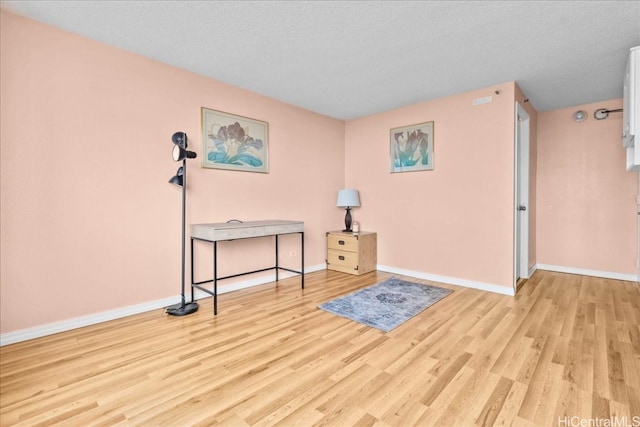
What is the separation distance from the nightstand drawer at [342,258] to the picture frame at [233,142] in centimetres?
174

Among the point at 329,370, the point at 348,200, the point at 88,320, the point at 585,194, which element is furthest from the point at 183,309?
the point at 585,194

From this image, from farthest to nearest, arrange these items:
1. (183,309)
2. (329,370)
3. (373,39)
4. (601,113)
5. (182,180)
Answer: (601,113) < (182,180) < (183,309) < (373,39) < (329,370)

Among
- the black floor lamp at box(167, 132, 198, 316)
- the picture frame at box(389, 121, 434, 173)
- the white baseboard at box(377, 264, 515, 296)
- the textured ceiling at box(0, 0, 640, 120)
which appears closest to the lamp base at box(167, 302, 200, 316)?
the black floor lamp at box(167, 132, 198, 316)

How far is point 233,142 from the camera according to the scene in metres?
3.70

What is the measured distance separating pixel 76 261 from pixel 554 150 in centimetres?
630

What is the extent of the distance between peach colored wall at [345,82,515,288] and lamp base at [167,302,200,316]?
2909 millimetres

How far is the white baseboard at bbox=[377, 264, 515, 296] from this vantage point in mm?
3645

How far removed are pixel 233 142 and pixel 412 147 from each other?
2.56 meters

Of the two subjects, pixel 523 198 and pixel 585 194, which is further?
pixel 585 194

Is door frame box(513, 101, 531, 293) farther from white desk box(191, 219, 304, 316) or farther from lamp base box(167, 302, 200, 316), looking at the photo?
lamp base box(167, 302, 200, 316)

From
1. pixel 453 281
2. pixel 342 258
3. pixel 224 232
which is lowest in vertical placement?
pixel 453 281

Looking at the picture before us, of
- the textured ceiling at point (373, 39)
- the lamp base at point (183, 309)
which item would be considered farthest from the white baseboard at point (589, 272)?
the lamp base at point (183, 309)

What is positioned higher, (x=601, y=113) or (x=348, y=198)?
(x=601, y=113)

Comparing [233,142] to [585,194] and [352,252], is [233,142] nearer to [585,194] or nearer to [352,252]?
[352,252]
